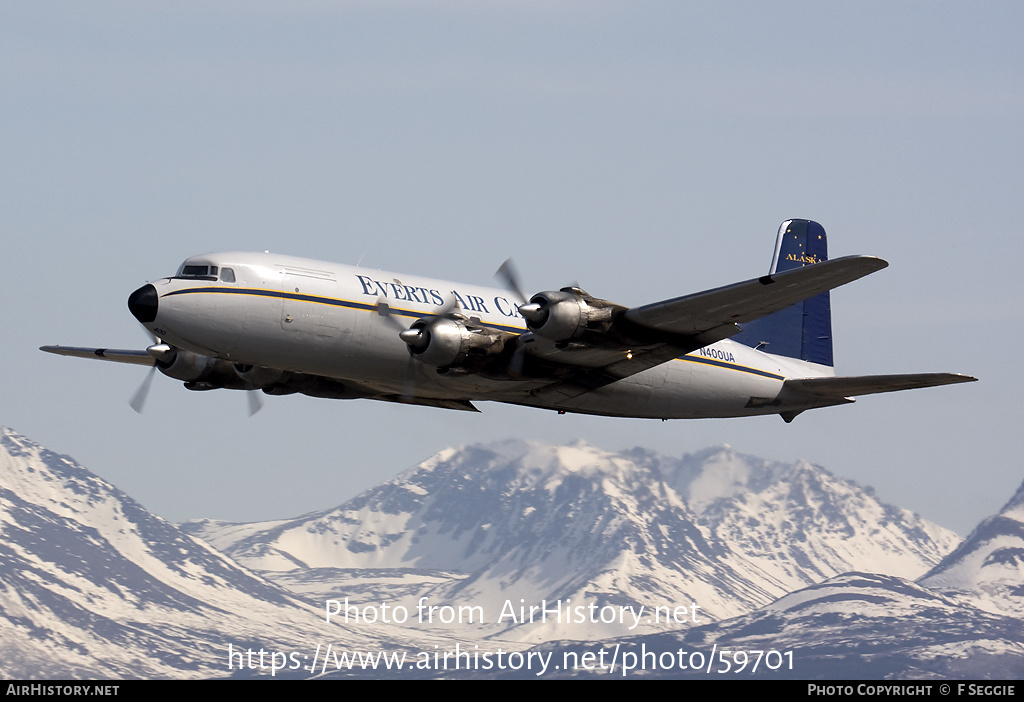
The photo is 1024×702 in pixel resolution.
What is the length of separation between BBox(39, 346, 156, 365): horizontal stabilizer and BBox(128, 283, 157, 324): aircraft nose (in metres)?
10.1

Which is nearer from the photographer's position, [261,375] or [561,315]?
[561,315]

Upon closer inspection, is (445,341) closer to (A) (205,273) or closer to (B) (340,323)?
(B) (340,323)

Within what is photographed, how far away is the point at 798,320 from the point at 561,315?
1335cm

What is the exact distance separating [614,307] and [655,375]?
4.32 meters

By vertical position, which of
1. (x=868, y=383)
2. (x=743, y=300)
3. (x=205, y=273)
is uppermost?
(x=205, y=273)

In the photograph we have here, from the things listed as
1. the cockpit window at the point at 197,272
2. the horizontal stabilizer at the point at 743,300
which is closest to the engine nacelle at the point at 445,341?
the horizontal stabilizer at the point at 743,300

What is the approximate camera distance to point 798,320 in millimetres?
41312

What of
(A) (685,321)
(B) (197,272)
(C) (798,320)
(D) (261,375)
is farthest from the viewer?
(C) (798,320)

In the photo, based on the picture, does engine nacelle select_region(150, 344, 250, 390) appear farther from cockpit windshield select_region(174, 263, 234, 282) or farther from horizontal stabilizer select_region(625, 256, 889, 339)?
horizontal stabilizer select_region(625, 256, 889, 339)

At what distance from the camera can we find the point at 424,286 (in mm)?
32281

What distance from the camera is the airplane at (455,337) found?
1161 inches

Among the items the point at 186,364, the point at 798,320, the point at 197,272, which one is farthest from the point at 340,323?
the point at 798,320

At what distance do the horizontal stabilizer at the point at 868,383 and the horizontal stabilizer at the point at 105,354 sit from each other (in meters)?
18.6

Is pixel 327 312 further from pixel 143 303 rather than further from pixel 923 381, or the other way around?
pixel 923 381
